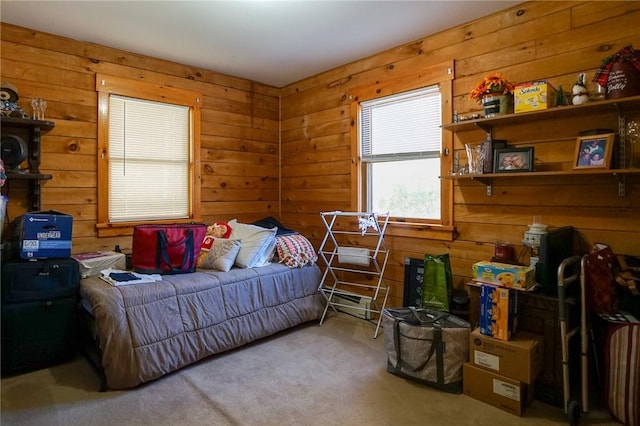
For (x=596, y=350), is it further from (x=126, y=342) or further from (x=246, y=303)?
(x=126, y=342)

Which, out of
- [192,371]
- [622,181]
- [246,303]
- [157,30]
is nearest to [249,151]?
[157,30]

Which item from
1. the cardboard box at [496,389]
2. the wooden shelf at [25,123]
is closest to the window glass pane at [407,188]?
the cardboard box at [496,389]

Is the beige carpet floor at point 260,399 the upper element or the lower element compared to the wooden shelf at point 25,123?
lower

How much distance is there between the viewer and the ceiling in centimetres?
262

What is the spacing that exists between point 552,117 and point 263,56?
245cm

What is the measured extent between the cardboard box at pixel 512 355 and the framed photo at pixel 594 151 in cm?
102

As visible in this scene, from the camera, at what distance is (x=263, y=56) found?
11.7 ft

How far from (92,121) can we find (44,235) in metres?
1.14

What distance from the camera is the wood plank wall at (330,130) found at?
2.38 m

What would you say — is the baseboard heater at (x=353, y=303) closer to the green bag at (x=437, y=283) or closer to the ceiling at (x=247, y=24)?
the green bag at (x=437, y=283)

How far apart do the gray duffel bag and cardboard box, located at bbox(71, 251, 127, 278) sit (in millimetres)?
2137

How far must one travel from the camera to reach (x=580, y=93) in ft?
7.32

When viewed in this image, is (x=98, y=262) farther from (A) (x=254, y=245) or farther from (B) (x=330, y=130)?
(B) (x=330, y=130)

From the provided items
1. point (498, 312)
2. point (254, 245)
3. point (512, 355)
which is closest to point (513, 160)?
point (498, 312)
